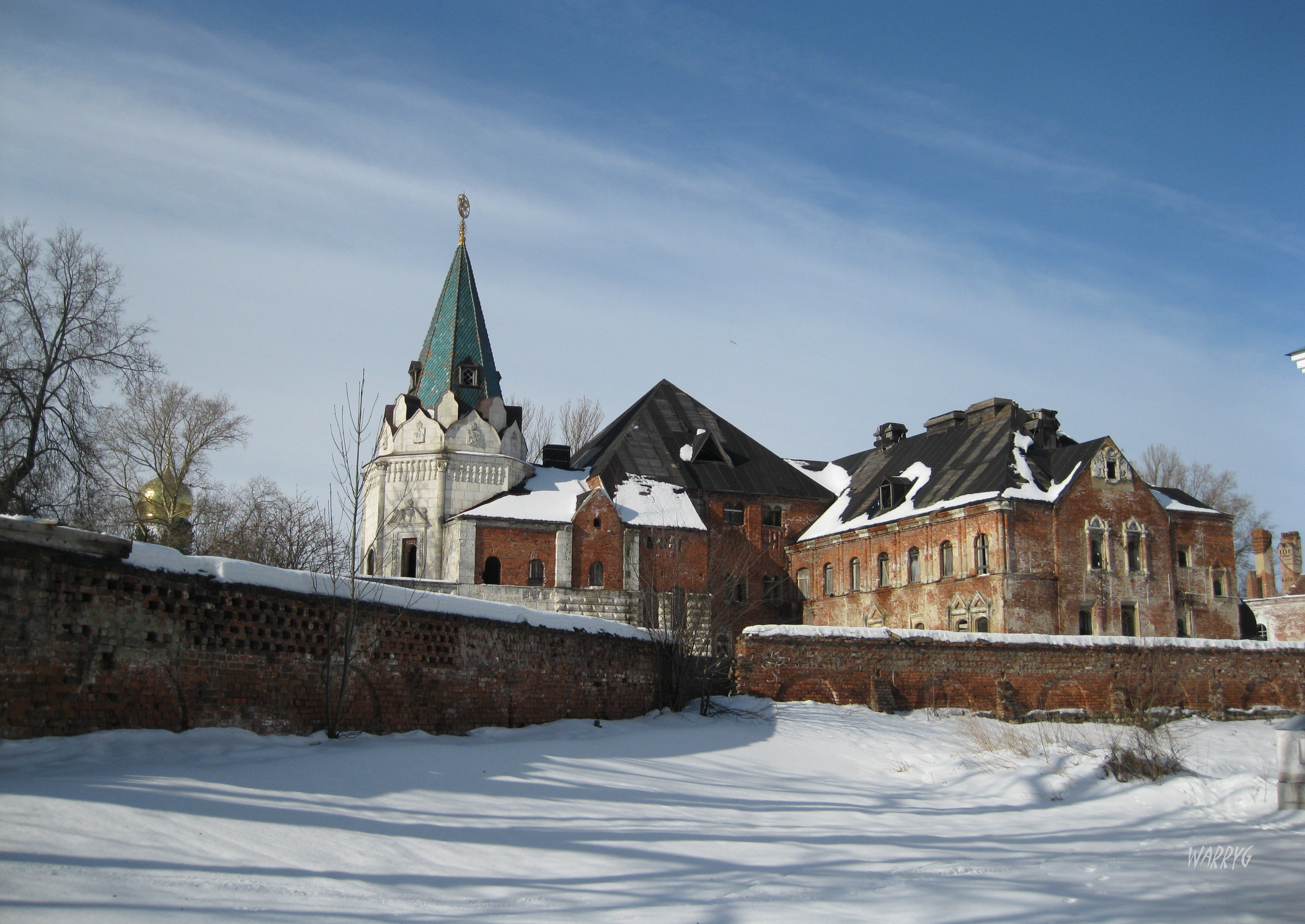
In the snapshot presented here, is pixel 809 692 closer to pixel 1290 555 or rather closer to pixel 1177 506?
pixel 1177 506

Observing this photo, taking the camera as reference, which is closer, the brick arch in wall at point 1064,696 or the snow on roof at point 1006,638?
the snow on roof at point 1006,638

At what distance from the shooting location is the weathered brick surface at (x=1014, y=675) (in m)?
22.9

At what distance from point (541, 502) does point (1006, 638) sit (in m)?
14.7

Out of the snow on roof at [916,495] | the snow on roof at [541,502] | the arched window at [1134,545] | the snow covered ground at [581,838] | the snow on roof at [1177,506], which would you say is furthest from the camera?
the snow on roof at [1177,506]

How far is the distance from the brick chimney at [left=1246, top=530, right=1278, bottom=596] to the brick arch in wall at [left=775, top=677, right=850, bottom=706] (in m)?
31.2

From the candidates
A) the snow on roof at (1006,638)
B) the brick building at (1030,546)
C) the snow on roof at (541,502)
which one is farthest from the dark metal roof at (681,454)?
the snow on roof at (1006,638)

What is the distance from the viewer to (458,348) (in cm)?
3600

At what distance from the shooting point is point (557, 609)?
32156 millimetres

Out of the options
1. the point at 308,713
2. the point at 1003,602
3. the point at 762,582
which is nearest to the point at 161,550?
the point at 308,713

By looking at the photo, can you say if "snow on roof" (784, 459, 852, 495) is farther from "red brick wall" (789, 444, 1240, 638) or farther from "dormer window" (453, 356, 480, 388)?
"dormer window" (453, 356, 480, 388)

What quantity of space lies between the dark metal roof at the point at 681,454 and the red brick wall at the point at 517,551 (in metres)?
3.91

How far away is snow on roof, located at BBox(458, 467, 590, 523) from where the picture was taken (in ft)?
109

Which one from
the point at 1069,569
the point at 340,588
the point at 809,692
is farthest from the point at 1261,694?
the point at 340,588

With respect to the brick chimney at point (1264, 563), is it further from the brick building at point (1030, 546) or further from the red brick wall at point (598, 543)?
the red brick wall at point (598, 543)
